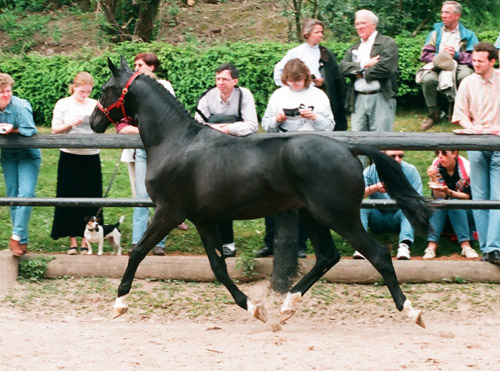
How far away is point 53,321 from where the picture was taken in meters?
7.89

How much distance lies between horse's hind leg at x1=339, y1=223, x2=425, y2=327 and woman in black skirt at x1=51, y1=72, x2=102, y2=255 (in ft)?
10.6

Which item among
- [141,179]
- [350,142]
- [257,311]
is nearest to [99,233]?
[141,179]

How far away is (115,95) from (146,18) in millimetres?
8783

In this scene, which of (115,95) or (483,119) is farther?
(483,119)

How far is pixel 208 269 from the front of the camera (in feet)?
28.3

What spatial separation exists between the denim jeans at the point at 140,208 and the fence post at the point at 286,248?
4.52 feet

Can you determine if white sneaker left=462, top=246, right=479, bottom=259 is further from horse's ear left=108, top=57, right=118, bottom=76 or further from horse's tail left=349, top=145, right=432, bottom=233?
horse's ear left=108, top=57, right=118, bottom=76

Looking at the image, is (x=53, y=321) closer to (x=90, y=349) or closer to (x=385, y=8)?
(x=90, y=349)

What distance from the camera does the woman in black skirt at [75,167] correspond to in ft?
29.8

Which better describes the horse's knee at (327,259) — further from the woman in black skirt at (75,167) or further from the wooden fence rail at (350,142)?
the woman in black skirt at (75,167)

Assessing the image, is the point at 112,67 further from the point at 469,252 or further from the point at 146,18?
the point at 146,18

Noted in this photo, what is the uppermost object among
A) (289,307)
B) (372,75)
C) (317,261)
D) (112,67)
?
(112,67)

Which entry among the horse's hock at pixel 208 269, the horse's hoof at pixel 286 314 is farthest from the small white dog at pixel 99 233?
the horse's hoof at pixel 286 314

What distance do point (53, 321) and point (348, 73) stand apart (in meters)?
4.18
